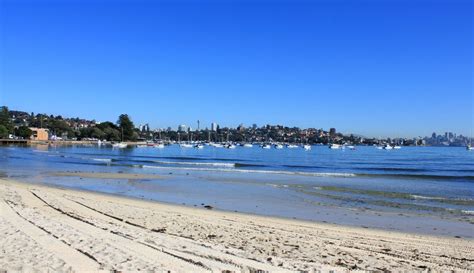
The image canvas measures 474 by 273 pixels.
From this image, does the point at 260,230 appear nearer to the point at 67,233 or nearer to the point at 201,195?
the point at 67,233

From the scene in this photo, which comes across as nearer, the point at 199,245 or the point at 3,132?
the point at 199,245

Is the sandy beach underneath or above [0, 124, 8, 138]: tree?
underneath

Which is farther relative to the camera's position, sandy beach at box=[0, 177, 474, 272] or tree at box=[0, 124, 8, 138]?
tree at box=[0, 124, 8, 138]

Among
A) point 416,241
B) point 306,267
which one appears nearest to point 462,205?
point 416,241

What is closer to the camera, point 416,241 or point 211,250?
point 211,250

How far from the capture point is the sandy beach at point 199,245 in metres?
9.03

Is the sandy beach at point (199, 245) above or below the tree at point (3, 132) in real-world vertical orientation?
below

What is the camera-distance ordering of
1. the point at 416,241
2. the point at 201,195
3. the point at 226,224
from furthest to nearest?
the point at 201,195 → the point at 226,224 → the point at 416,241

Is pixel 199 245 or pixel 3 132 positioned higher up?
pixel 3 132

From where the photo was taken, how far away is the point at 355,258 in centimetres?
1052

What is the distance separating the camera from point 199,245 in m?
11.1

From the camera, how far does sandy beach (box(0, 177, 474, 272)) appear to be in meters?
9.03

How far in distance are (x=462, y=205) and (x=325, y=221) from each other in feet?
37.9

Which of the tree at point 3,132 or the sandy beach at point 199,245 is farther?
the tree at point 3,132
